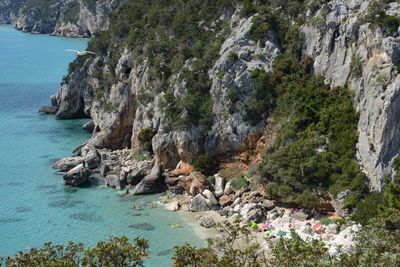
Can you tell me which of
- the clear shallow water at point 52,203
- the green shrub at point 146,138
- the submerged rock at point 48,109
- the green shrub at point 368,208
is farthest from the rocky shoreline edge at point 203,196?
the submerged rock at point 48,109

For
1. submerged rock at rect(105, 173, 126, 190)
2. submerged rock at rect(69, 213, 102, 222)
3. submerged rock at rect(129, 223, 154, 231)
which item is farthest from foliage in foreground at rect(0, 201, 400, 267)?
submerged rock at rect(105, 173, 126, 190)

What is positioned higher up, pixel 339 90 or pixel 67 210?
pixel 339 90

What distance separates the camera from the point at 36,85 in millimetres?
87688

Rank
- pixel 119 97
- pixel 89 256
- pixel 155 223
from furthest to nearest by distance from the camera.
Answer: pixel 119 97, pixel 155 223, pixel 89 256

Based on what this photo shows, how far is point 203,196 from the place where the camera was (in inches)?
1551

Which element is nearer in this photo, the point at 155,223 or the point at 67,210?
the point at 155,223

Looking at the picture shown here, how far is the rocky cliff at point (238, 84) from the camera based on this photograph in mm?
34094

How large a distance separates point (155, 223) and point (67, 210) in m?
7.47

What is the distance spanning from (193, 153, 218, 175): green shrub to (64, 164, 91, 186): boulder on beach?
9.66 m

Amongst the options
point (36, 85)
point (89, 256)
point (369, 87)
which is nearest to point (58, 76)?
point (36, 85)

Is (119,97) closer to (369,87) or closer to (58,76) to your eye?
(369,87)

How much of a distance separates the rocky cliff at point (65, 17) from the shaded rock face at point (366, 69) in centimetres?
10346

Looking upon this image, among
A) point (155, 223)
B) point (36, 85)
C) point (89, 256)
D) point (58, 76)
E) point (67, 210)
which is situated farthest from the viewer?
point (58, 76)

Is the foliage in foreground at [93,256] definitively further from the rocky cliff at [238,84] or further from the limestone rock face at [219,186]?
the limestone rock face at [219,186]
